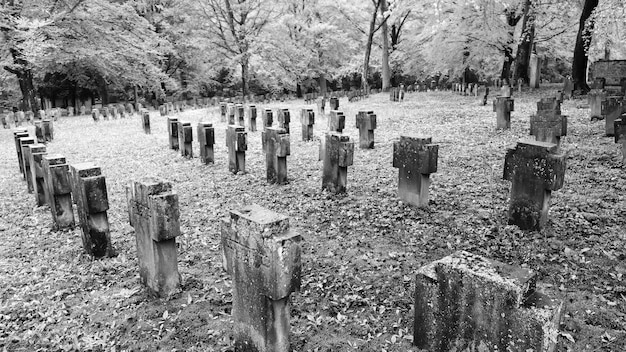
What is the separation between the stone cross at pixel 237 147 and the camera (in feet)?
30.9

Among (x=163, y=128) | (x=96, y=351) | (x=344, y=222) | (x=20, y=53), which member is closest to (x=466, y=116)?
(x=344, y=222)

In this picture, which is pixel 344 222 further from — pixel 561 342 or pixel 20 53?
pixel 20 53

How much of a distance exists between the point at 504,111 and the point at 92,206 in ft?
34.2

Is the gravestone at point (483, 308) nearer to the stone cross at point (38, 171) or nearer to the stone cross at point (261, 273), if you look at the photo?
the stone cross at point (261, 273)

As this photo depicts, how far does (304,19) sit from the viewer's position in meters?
33.5

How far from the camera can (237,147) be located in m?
9.48

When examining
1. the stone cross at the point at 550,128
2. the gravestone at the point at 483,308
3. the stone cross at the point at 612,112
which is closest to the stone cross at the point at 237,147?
the stone cross at the point at 550,128

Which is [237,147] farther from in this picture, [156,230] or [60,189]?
[156,230]

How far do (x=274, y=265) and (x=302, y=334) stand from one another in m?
1.04

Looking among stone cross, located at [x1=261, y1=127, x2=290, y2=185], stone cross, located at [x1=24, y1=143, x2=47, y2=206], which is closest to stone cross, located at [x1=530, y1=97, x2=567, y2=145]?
stone cross, located at [x1=261, y1=127, x2=290, y2=185]

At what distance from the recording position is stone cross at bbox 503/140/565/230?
529cm

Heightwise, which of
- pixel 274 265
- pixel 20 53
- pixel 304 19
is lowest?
pixel 274 265

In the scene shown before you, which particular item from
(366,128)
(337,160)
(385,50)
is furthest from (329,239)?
(385,50)

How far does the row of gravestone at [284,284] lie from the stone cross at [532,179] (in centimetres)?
289
